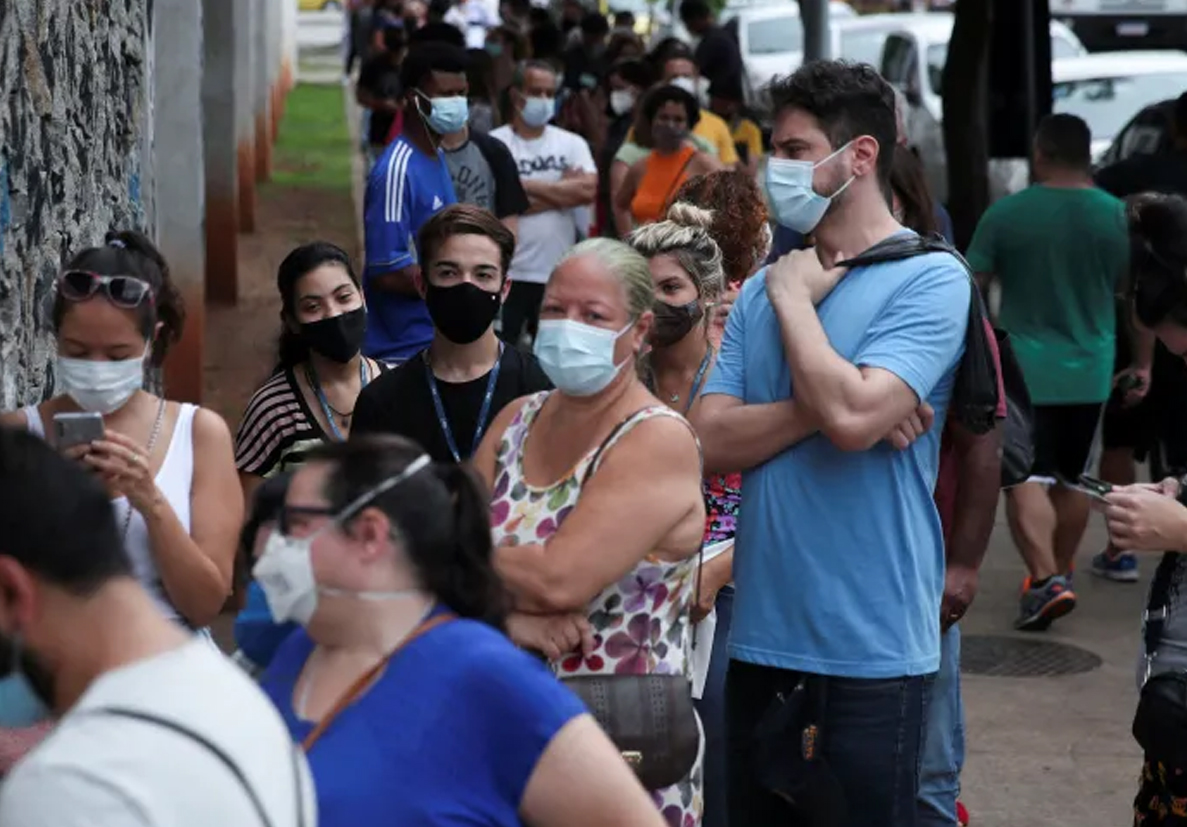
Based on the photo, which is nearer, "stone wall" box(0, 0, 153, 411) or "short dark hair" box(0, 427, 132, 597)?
"short dark hair" box(0, 427, 132, 597)

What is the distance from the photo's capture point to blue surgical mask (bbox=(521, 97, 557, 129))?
11.8 m

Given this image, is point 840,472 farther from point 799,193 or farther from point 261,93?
point 261,93

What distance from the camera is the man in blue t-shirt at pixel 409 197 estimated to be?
25.9 feet

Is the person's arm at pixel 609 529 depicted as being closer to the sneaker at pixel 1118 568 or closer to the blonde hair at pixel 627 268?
the blonde hair at pixel 627 268

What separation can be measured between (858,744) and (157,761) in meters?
2.43

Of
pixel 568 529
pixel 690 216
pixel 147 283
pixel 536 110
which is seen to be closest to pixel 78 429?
pixel 147 283

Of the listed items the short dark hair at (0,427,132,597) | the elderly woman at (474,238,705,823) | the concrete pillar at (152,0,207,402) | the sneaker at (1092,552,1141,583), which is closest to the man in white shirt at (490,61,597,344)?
the concrete pillar at (152,0,207,402)

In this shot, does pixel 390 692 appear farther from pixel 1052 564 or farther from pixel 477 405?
pixel 1052 564

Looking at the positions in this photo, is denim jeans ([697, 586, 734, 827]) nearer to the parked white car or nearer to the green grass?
the parked white car

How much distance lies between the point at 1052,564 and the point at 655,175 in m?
2.91

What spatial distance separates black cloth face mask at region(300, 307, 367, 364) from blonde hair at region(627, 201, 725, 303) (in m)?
0.72

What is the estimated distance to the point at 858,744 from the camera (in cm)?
473

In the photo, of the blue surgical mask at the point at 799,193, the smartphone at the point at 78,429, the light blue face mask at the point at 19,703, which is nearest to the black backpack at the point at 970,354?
the blue surgical mask at the point at 799,193

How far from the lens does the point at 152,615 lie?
9.05 feet
